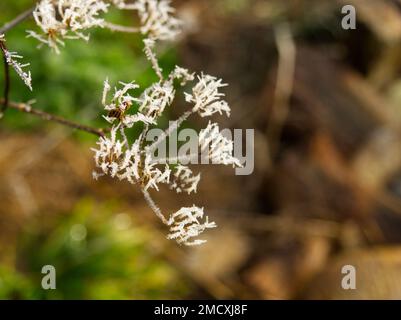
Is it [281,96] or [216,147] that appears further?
[281,96]

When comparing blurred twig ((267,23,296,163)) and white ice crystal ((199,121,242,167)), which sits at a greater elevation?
blurred twig ((267,23,296,163))

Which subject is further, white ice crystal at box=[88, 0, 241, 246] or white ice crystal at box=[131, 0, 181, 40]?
white ice crystal at box=[131, 0, 181, 40]

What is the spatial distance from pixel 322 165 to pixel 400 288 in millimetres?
1045

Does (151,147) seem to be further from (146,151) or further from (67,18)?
(67,18)

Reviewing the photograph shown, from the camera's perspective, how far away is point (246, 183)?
3986mm

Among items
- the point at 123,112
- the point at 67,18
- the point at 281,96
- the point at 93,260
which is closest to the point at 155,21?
the point at 67,18

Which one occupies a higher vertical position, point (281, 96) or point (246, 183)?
point (281, 96)

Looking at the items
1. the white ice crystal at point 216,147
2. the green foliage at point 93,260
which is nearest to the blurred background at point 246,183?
the green foliage at point 93,260

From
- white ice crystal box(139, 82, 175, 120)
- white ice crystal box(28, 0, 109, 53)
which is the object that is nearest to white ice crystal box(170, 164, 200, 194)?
white ice crystal box(139, 82, 175, 120)

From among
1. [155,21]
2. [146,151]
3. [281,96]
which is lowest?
[146,151]

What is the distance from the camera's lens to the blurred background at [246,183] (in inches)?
124

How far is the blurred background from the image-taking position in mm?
3148

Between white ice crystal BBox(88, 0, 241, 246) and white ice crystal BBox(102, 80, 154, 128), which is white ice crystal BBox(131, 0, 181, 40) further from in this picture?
white ice crystal BBox(102, 80, 154, 128)

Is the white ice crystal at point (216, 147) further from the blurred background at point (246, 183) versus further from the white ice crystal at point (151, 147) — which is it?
the blurred background at point (246, 183)
